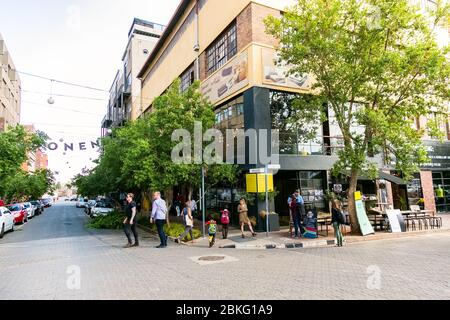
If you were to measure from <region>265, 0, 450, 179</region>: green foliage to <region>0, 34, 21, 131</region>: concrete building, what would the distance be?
42.4 m

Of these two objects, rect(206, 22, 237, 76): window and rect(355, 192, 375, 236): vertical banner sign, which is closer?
rect(355, 192, 375, 236): vertical banner sign

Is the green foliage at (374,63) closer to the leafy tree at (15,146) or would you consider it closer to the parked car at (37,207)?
the leafy tree at (15,146)

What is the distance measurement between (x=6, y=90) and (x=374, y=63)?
176 feet

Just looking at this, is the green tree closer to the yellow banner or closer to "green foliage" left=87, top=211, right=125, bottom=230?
the yellow banner

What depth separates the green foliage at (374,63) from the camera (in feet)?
39.6

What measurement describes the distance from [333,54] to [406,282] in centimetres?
931

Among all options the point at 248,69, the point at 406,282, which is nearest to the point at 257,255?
the point at 406,282

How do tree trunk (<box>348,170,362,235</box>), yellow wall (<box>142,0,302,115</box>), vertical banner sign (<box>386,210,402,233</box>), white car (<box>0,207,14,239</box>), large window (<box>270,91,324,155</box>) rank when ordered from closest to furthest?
tree trunk (<box>348,170,362,235</box>), vertical banner sign (<box>386,210,402,233</box>), white car (<box>0,207,14,239</box>), yellow wall (<box>142,0,302,115</box>), large window (<box>270,91,324,155</box>)

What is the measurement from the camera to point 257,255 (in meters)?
9.75

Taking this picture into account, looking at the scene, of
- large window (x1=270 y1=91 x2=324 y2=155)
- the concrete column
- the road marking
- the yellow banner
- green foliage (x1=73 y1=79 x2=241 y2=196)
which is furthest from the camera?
the concrete column

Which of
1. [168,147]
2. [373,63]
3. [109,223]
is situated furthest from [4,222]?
[373,63]

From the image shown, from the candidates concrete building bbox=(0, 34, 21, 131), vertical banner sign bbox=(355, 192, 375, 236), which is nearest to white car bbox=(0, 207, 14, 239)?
vertical banner sign bbox=(355, 192, 375, 236)

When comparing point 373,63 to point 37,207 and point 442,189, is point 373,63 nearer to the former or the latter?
point 442,189

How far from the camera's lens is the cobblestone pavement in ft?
18.3
